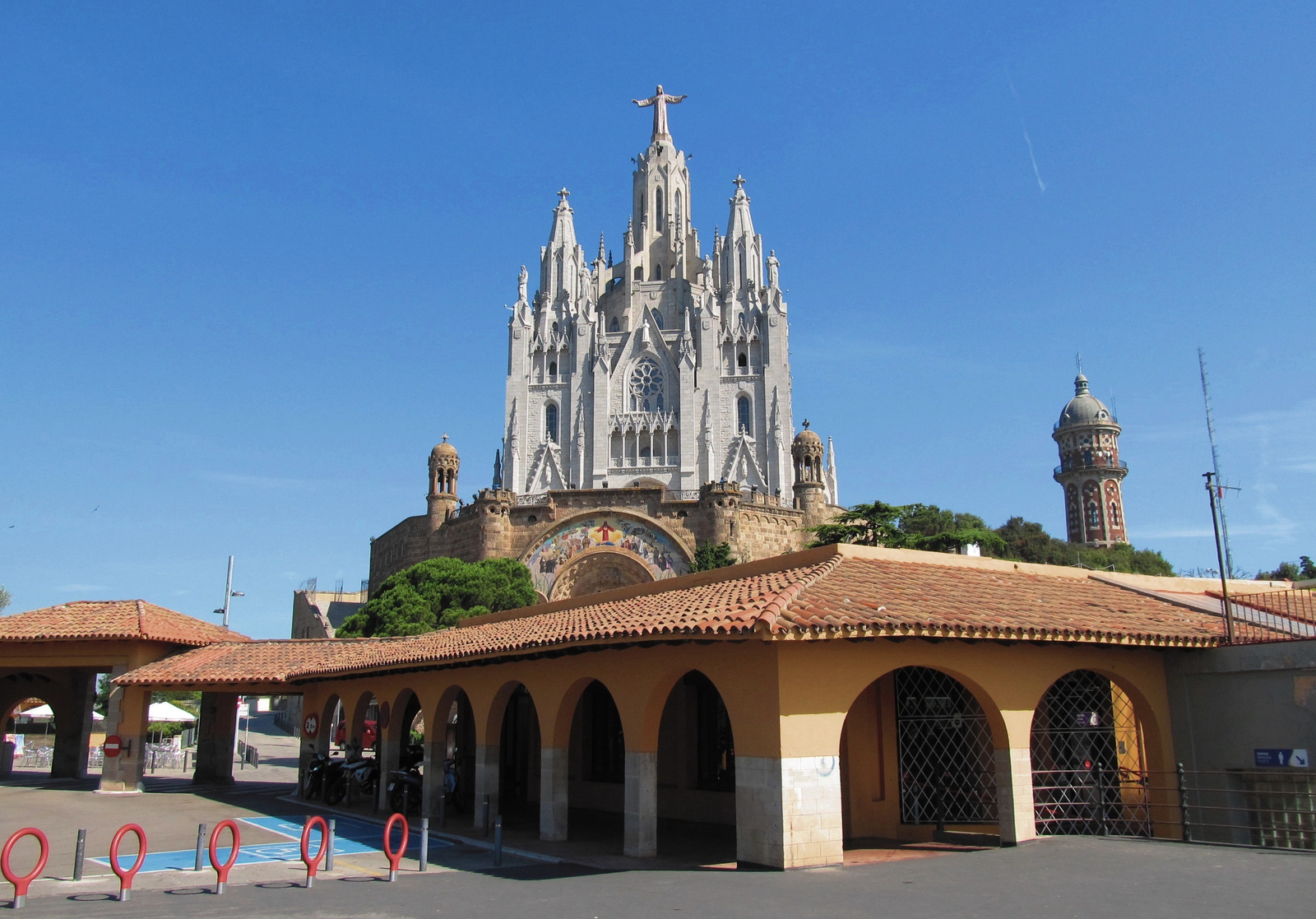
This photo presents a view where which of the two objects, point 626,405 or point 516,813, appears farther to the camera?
point 626,405

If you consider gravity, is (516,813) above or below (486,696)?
below

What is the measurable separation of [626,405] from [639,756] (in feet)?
174

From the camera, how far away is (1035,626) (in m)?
11.3

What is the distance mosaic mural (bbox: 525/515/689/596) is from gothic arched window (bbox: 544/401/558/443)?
1090 inches

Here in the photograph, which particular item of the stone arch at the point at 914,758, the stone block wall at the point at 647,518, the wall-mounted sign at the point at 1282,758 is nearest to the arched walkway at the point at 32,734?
the stone block wall at the point at 647,518

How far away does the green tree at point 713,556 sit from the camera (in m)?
35.5

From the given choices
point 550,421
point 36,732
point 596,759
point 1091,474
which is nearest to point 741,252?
point 550,421

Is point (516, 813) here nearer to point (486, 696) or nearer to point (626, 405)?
point (486, 696)

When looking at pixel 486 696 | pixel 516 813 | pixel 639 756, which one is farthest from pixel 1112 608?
pixel 516 813

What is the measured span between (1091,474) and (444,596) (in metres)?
56.7

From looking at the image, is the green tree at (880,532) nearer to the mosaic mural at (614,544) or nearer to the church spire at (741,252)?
the mosaic mural at (614,544)

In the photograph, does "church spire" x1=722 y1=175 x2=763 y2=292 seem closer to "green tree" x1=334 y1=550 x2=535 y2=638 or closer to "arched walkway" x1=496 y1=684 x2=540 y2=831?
"green tree" x1=334 y1=550 x2=535 y2=638

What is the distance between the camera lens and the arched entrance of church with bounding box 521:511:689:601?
36531mm

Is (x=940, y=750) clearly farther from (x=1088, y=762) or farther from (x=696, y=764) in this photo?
(x=696, y=764)
